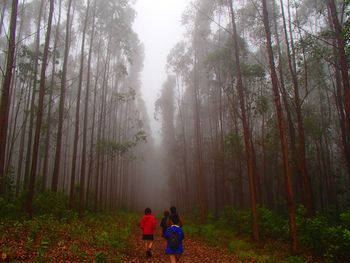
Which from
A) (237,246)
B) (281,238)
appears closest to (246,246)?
(237,246)

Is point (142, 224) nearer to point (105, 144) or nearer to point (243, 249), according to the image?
point (243, 249)

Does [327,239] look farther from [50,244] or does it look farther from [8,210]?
[8,210]

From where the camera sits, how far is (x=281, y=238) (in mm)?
11852

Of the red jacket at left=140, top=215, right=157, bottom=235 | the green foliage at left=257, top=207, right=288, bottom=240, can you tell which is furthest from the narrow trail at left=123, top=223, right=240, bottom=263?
the green foliage at left=257, top=207, right=288, bottom=240

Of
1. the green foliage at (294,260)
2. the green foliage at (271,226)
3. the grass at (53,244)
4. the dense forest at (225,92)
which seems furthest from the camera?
the green foliage at (271,226)

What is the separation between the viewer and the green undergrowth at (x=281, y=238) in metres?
8.68

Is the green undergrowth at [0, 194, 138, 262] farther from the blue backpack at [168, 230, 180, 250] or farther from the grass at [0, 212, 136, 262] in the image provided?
the blue backpack at [168, 230, 180, 250]

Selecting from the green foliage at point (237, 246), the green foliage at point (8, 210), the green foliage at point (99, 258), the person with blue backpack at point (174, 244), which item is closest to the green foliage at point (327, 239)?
the green foliage at point (237, 246)

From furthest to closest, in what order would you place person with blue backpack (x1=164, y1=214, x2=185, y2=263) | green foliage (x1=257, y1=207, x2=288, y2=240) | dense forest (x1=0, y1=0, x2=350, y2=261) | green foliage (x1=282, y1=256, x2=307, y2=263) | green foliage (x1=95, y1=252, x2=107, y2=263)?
green foliage (x1=257, y1=207, x2=288, y2=240)
dense forest (x1=0, y1=0, x2=350, y2=261)
green foliage (x1=282, y1=256, x2=307, y2=263)
green foliage (x1=95, y1=252, x2=107, y2=263)
person with blue backpack (x1=164, y1=214, x2=185, y2=263)

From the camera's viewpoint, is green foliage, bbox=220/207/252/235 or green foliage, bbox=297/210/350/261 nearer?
green foliage, bbox=297/210/350/261

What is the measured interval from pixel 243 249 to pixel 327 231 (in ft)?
9.88

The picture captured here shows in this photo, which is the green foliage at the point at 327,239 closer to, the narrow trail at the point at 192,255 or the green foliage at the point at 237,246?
the green foliage at the point at 237,246

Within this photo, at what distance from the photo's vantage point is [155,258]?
8.91 m

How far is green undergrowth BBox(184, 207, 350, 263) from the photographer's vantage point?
8.68m
